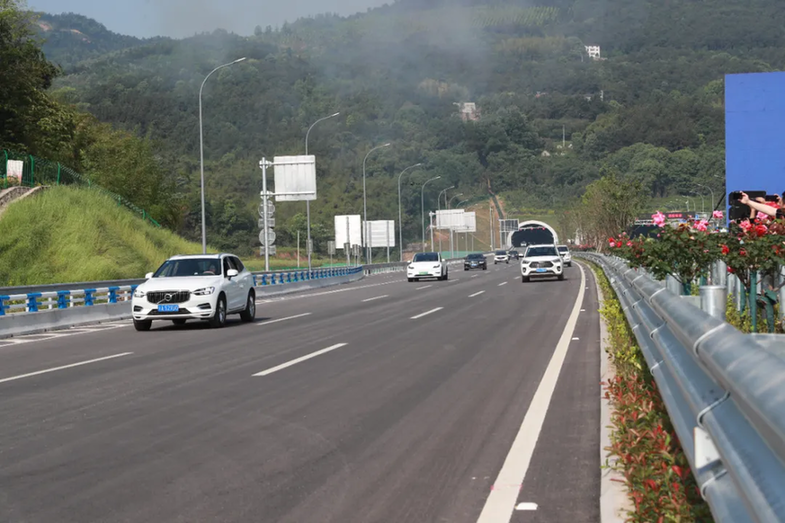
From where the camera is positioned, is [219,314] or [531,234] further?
[531,234]

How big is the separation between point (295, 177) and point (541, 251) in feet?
58.7

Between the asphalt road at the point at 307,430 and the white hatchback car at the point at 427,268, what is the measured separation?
3123cm

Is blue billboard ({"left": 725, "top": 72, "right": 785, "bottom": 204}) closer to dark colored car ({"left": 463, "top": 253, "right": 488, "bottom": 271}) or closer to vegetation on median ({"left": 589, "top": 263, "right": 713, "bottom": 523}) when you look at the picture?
vegetation on median ({"left": 589, "top": 263, "right": 713, "bottom": 523})

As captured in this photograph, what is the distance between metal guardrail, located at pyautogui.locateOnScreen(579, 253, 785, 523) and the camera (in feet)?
9.30

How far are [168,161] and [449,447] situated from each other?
444 feet

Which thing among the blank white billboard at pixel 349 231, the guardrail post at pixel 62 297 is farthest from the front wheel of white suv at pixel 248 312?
the blank white billboard at pixel 349 231

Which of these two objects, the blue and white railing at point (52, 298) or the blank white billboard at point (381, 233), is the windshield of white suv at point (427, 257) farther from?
the blank white billboard at point (381, 233)

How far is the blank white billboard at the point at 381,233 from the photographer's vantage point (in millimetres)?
86250

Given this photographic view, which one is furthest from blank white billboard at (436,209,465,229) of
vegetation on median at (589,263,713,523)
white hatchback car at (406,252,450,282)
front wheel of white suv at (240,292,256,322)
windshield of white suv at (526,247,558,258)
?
vegetation on median at (589,263,713,523)

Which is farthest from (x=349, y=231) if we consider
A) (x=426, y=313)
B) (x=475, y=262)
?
(x=426, y=313)

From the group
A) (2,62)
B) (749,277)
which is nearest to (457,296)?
(749,277)

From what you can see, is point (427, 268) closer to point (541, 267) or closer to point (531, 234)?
point (541, 267)

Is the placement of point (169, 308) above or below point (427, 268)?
above

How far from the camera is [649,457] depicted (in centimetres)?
571
